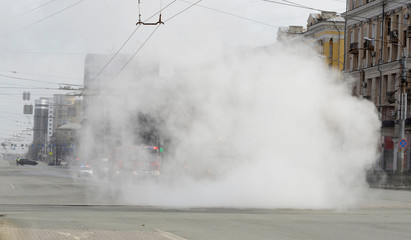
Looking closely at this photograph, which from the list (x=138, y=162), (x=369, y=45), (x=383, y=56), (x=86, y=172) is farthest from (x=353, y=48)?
(x=138, y=162)

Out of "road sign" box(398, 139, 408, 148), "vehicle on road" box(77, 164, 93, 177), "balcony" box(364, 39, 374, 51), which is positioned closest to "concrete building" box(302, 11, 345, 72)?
"balcony" box(364, 39, 374, 51)

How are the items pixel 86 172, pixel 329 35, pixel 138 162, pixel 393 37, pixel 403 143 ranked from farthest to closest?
1. pixel 329 35
2. pixel 393 37
3. pixel 86 172
4. pixel 403 143
5. pixel 138 162

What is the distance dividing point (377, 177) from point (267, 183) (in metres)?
21.3

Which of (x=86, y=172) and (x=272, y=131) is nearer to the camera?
(x=272, y=131)

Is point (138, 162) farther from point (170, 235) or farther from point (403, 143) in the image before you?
point (170, 235)

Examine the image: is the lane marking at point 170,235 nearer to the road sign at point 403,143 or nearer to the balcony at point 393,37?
the road sign at point 403,143

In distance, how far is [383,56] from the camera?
60.5 meters

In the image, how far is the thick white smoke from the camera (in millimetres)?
24375

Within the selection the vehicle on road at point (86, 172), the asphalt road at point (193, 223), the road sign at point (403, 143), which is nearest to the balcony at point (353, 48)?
the road sign at point (403, 143)

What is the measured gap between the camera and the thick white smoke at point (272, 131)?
24375 millimetres

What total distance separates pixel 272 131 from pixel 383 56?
3927cm

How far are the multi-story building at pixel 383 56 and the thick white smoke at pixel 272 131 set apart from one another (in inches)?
1136

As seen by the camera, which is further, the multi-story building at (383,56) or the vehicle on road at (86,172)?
the vehicle on road at (86,172)

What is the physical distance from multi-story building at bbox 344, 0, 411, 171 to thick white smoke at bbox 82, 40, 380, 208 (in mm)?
28852
